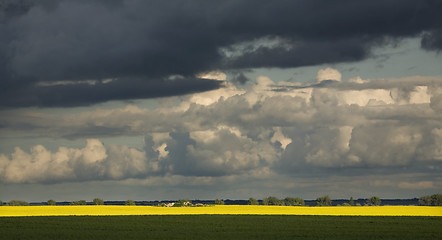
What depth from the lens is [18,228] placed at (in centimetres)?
6594

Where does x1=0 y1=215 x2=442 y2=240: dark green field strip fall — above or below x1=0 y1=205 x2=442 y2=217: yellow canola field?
below

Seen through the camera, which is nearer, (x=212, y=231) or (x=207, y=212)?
(x=212, y=231)

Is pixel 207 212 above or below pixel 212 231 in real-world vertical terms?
above

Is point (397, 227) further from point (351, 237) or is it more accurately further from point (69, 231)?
point (69, 231)

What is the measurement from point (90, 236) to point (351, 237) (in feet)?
73.8

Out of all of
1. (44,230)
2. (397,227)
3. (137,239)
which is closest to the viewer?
(137,239)

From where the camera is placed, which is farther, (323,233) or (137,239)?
(323,233)

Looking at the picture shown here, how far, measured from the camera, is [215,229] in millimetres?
65312

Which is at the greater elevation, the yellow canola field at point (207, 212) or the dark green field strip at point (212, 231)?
the yellow canola field at point (207, 212)

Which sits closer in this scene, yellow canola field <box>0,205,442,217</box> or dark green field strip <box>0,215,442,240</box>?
dark green field strip <box>0,215,442,240</box>

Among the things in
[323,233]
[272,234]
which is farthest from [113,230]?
[323,233]

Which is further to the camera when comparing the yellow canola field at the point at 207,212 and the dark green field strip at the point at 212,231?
the yellow canola field at the point at 207,212

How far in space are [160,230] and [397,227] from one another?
82.8 feet

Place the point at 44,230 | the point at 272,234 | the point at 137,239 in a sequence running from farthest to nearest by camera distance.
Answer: the point at 44,230, the point at 272,234, the point at 137,239
